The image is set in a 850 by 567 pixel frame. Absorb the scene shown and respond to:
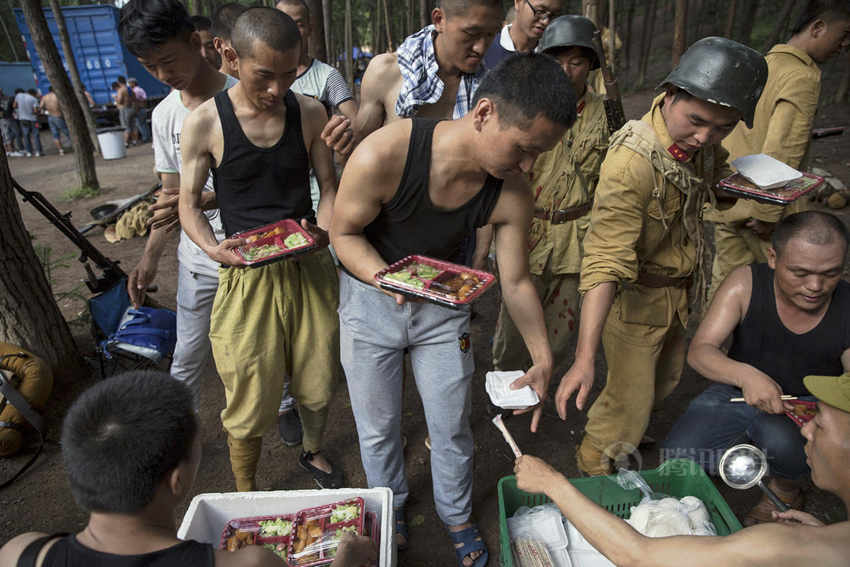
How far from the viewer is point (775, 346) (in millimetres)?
2549

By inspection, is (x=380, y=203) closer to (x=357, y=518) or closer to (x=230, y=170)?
(x=230, y=170)

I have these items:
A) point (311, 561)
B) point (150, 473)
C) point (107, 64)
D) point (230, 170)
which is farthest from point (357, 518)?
point (107, 64)

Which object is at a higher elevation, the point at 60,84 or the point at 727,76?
the point at 727,76

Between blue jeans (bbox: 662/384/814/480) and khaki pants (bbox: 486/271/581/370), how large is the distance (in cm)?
83

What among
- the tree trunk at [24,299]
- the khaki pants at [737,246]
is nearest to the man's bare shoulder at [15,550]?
the tree trunk at [24,299]

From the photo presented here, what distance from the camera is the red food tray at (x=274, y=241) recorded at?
7.27ft

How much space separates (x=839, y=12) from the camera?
3234mm

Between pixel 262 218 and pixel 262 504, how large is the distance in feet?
4.06

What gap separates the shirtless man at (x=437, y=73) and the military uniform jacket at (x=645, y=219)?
879 millimetres

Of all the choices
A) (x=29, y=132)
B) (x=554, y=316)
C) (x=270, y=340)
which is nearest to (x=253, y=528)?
(x=270, y=340)

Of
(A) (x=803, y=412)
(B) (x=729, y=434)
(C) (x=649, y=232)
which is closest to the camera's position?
(A) (x=803, y=412)

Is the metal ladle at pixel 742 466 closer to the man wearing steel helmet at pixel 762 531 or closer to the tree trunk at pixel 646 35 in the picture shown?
the man wearing steel helmet at pixel 762 531

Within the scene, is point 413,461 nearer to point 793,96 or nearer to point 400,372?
point 400,372

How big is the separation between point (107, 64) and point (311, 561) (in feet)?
62.3
